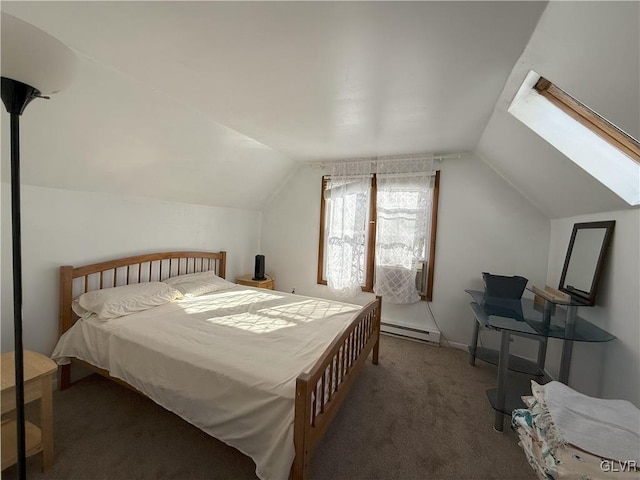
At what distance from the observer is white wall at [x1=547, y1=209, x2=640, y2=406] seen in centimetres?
158

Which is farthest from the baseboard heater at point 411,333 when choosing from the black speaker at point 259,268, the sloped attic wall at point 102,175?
the sloped attic wall at point 102,175

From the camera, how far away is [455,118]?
2201 millimetres

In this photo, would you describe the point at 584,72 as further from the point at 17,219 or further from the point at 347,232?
the point at 347,232

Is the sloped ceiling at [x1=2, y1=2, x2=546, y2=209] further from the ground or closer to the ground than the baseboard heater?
further from the ground

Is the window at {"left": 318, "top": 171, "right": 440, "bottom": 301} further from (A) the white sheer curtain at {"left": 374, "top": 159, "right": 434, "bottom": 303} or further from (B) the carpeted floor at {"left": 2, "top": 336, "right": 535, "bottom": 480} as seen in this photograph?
(B) the carpeted floor at {"left": 2, "top": 336, "right": 535, "bottom": 480}

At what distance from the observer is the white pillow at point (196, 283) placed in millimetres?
2861

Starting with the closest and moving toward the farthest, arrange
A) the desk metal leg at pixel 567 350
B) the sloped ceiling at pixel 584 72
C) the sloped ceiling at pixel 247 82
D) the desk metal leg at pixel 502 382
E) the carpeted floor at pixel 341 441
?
the sloped ceiling at pixel 584 72, the sloped ceiling at pixel 247 82, the carpeted floor at pixel 341 441, the desk metal leg at pixel 502 382, the desk metal leg at pixel 567 350

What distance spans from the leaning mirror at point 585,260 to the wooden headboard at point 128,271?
150 inches

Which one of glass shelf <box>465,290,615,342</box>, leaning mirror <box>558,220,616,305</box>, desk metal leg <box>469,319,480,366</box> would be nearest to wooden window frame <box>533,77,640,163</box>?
leaning mirror <box>558,220,616,305</box>

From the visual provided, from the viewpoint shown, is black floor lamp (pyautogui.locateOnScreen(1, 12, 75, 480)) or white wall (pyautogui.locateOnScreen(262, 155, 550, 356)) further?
white wall (pyautogui.locateOnScreen(262, 155, 550, 356))

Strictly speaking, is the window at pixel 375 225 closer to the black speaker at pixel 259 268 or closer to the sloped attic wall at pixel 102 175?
the black speaker at pixel 259 268

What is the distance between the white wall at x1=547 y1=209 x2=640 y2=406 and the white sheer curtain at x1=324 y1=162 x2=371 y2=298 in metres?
2.17

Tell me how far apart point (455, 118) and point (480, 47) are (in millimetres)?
934

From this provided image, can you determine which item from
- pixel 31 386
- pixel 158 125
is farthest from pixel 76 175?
pixel 31 386
